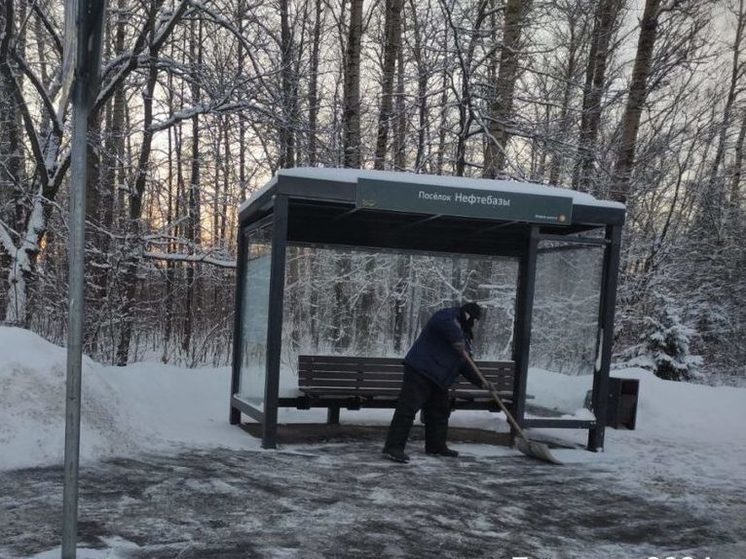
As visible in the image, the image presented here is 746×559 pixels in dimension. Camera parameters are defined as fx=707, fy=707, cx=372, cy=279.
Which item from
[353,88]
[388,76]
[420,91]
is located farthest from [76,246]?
[388,76]

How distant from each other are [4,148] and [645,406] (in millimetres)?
12078

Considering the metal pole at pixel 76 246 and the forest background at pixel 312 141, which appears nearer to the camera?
the metal pole at pixel 76 246

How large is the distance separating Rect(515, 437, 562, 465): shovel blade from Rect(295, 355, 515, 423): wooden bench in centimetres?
69

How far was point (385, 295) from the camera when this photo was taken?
9.70m

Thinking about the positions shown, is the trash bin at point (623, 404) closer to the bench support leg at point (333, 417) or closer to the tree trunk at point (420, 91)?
the bench support leg at point (333, 417)

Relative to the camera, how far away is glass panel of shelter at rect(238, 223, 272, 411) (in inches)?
294

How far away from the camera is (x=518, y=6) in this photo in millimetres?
13406

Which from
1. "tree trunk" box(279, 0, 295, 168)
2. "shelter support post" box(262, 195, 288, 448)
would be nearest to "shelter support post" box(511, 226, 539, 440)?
"shelter support post" box(262, 195, 288, 448)

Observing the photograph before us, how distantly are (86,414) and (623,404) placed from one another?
671 centimetres

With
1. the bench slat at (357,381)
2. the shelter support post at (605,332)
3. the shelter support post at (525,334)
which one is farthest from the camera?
the bench slat at (357,381)

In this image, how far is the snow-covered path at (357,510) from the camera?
429 centimetres

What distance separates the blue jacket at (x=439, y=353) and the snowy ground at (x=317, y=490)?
2.82 ft

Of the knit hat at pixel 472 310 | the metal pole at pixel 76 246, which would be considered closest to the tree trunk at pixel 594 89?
the knit hat at pixel 472 310

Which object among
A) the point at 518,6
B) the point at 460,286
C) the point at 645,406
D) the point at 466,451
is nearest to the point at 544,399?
the point at 466,451
